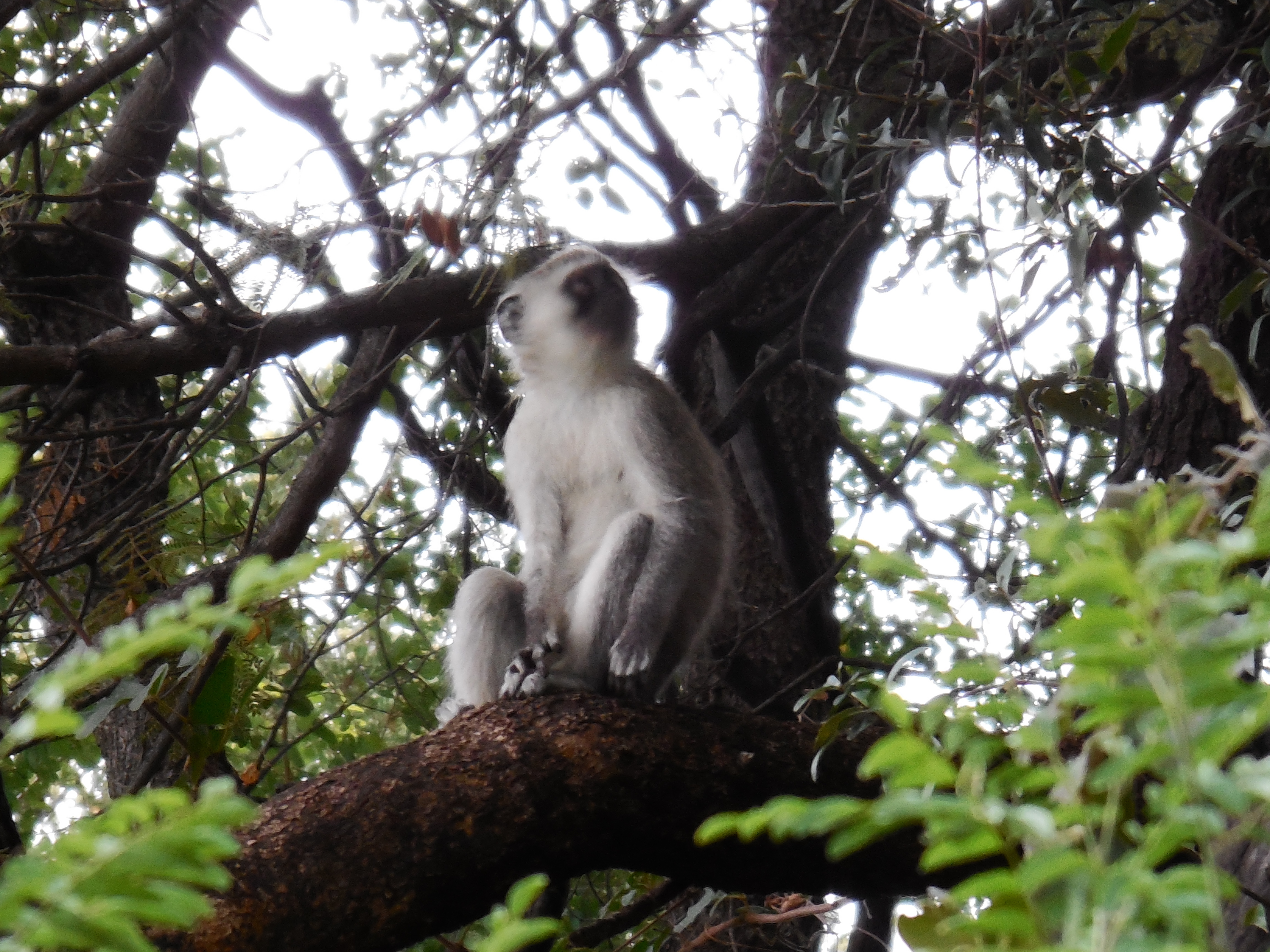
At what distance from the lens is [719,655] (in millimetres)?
5754

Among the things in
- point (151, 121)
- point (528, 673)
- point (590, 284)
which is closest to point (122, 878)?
point (528, 673)

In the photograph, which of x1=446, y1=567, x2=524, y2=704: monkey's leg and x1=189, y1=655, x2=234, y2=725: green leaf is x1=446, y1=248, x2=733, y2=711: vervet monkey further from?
x1=189, y1=655, x2=234, y2=725: green leaf

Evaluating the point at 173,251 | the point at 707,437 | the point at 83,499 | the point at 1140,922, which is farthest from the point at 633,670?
the point at 173,251

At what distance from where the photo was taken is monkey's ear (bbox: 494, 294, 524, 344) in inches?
209

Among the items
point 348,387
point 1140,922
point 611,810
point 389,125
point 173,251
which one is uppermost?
point 173,251

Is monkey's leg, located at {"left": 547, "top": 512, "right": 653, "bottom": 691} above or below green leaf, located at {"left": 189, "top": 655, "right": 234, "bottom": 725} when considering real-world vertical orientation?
above

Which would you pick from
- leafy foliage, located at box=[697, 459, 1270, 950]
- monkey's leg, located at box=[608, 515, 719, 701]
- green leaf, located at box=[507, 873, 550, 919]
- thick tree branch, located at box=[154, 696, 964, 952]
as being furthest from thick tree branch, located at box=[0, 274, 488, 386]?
leafy foliage, located at box=[697, 459, 1270, 950]

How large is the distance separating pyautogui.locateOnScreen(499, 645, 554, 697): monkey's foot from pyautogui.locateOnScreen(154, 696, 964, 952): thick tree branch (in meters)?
0.73

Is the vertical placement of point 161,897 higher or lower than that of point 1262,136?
lower

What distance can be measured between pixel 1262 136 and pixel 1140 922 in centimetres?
306

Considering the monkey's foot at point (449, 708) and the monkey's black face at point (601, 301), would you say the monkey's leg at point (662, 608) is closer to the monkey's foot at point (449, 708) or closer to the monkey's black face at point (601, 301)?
the monkey's foot at point (449, 708)

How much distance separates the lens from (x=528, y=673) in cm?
447

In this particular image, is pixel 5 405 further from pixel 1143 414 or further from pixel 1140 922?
pixel 1140 922

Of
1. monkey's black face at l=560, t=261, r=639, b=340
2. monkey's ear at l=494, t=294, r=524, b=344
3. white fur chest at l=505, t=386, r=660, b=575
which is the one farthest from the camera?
monkey's black face at l=560, t=261, r=639, b=340
